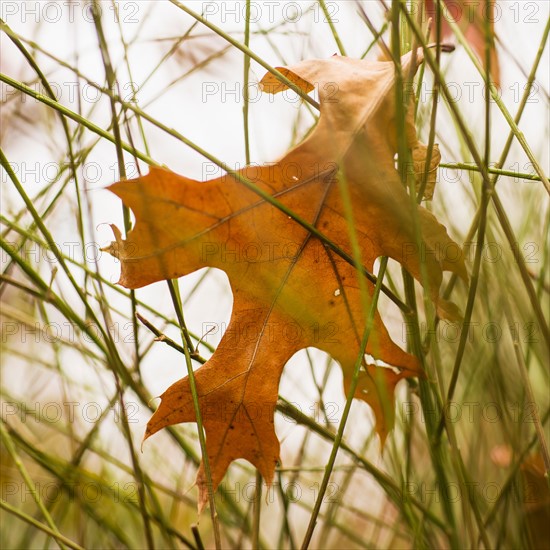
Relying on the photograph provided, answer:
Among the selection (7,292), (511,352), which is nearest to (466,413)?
(511,352)

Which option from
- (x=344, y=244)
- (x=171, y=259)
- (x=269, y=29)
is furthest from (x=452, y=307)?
(x=269, y=29)

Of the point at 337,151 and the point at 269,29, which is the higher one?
the point at 269,29

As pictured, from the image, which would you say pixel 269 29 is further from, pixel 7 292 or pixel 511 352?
pixel 7 292

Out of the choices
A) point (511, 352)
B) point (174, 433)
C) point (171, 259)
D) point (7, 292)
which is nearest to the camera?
point (171, 259)

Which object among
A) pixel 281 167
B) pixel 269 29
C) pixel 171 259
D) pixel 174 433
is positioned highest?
pixel 269 29

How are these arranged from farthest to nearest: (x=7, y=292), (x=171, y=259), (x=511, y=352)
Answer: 1. (x=7, y=292)
2. (x=511, y=352)
3. (x=171, y=259)

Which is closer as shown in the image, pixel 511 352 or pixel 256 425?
pixel 256 425

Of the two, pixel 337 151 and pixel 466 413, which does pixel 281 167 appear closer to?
pixel 337 151
